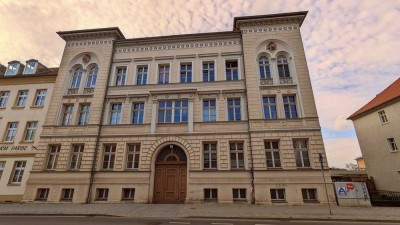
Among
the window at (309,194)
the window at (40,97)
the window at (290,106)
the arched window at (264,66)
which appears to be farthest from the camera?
the window at (40,97)

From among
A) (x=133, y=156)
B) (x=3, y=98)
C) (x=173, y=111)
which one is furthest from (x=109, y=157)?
(x=3, y=98)

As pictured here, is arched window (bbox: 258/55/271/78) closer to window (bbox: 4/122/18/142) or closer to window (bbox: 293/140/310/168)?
window (bbox: 293/140/310/168)

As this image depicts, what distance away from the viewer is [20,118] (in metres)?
19.9

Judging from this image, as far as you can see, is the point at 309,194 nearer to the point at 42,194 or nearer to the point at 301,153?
the point at 301,153

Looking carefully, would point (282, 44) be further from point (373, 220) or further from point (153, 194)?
point (153, 194)

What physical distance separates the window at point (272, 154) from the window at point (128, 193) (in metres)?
10.6

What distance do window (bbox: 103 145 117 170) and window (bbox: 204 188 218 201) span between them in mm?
7899

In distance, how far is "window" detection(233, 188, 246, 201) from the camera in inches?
594

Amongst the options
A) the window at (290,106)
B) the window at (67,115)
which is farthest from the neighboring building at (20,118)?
the window at (290,106)

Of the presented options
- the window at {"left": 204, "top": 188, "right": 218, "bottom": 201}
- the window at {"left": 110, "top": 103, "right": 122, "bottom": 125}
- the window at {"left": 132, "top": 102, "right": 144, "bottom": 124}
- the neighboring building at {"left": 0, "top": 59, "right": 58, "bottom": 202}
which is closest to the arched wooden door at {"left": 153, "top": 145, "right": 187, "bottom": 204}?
the window at {"left": 204, "top": 188, "right": 218, "bottom": 201}

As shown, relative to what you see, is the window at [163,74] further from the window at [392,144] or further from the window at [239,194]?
the window at [392,144]

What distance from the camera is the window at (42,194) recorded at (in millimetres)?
16128

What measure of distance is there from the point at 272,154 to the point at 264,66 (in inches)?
305

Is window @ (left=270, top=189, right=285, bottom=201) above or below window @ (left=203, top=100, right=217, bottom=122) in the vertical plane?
below
